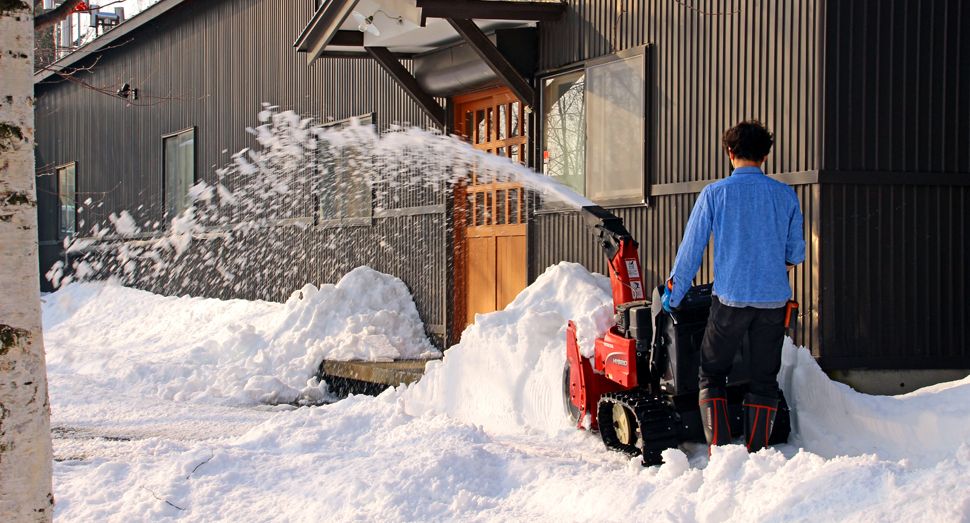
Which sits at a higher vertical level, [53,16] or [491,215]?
[53,16]

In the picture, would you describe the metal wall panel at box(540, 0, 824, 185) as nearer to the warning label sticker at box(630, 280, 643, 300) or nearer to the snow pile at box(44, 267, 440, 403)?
the warning label sticker at box(630, 280, 643, 300)

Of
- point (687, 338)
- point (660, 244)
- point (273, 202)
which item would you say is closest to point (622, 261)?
point (687, 338)

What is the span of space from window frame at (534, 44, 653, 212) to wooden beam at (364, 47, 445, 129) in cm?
187

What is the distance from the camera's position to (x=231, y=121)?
16.3 metres

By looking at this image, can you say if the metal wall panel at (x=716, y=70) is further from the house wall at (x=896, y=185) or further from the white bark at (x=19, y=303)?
the white bark at (x=19, y=303)

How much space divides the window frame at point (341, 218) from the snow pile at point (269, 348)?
0.94 m

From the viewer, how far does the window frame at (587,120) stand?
26.7 ft

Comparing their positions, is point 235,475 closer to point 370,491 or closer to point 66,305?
point 370,491

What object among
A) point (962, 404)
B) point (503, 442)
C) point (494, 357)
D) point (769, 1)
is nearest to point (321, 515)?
point (503, 442)

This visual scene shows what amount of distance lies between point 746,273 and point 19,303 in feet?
11.0

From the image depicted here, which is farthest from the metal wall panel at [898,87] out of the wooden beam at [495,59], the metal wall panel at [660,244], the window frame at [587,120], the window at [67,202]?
the window at [67,202]

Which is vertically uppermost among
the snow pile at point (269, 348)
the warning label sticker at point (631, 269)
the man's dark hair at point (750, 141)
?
the man's dark hair at point (750, 141)

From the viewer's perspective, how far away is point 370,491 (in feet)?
14.8

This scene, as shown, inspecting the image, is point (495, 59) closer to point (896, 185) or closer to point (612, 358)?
point (896, 185)
